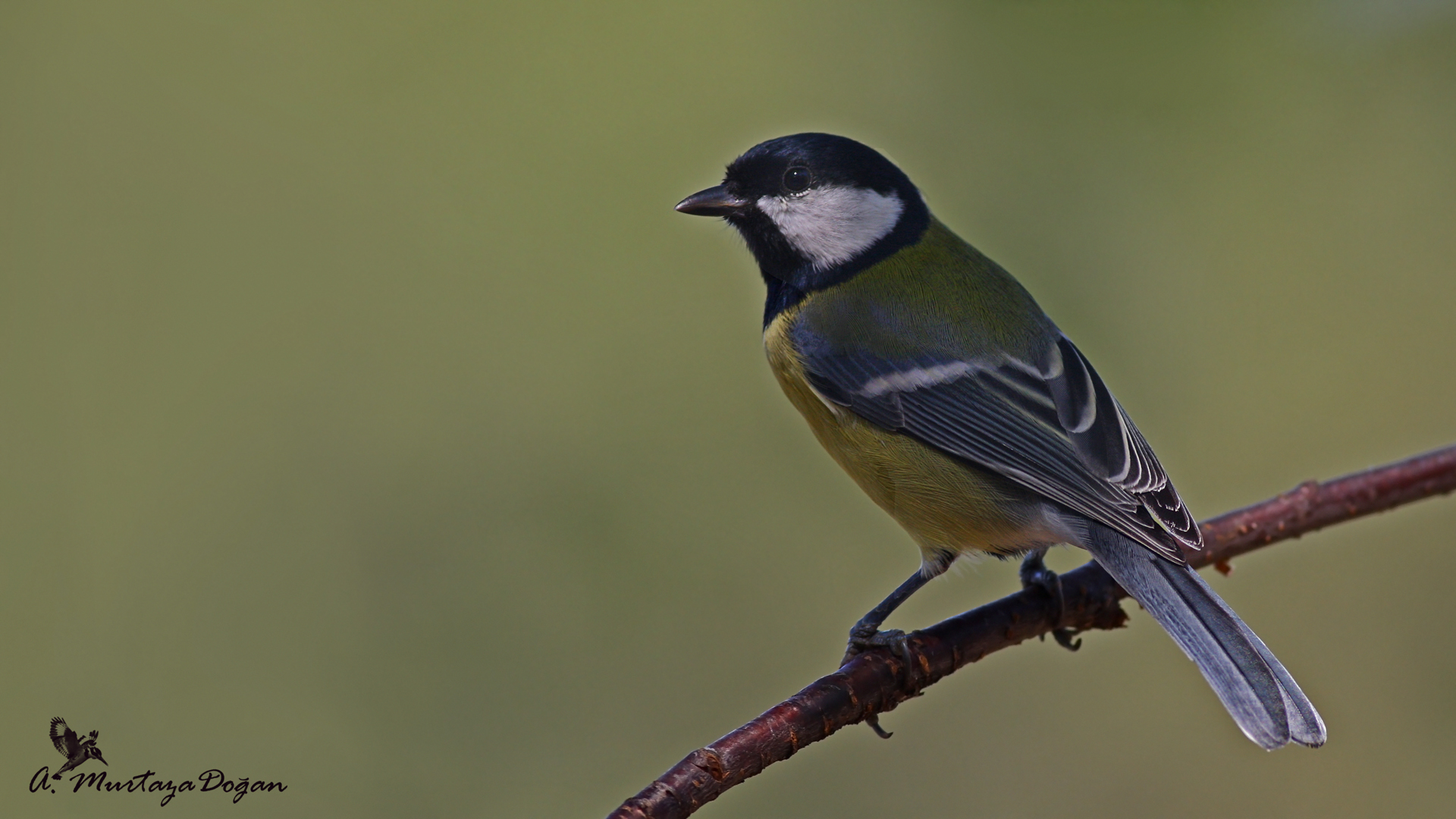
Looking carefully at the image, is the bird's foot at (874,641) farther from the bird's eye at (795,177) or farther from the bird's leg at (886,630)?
the bird's eye at (795,177)

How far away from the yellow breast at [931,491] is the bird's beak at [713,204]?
31 centimetres

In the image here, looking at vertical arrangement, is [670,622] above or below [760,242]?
below

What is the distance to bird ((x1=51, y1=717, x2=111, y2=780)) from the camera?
177 centimetres

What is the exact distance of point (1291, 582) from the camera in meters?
3.01

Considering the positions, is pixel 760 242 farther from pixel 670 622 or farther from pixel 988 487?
pixel 670 622

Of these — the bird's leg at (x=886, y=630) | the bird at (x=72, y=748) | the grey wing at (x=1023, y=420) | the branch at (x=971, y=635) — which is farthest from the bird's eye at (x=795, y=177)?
the bird at (x=72, y=748)

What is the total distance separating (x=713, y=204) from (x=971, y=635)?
83 cm

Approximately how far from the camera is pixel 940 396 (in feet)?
6.19

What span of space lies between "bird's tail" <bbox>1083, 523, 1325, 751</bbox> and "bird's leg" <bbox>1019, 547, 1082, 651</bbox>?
10cm

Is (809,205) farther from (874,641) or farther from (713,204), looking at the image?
(874,641)

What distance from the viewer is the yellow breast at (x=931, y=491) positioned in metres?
1.80

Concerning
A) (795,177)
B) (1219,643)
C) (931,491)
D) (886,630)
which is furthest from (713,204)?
(1219,643)

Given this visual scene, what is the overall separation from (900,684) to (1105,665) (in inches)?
58.1

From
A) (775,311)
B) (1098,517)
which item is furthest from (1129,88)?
(1098,517)
